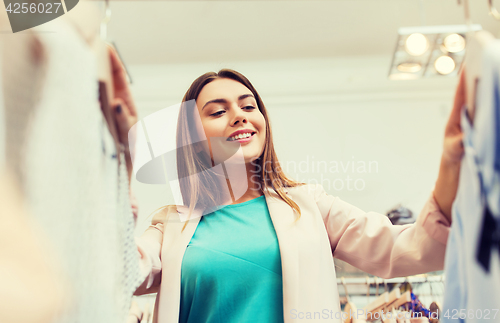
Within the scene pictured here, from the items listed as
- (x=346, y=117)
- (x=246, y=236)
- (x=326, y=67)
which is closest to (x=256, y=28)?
(x=326, y=67)

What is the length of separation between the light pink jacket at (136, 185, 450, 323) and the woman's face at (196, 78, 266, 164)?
13 centimetres

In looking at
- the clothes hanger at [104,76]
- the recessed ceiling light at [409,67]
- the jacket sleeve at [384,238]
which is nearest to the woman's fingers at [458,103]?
the jacket sleeve at [384,238]

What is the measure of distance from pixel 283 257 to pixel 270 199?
0.13 metres

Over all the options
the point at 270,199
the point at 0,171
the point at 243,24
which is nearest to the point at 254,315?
the point at 270,199

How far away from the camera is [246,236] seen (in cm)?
62

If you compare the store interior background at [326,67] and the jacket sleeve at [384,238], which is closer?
the jacket sleeve at [384,238]

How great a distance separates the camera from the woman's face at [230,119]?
60cm

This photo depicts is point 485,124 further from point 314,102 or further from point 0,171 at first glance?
point 314,102

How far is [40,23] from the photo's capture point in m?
0.41

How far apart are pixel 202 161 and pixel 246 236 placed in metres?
0.16

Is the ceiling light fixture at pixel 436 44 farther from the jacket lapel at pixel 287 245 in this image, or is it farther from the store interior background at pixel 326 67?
the jacket lapel at pixel 287 245

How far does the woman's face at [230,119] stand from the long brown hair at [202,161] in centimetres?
2

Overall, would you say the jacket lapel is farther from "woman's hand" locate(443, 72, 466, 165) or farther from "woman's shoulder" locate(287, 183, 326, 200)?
"woman's hand" locate(443, 72, 466, 165)

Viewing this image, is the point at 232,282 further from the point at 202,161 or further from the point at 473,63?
the point at 473,63
